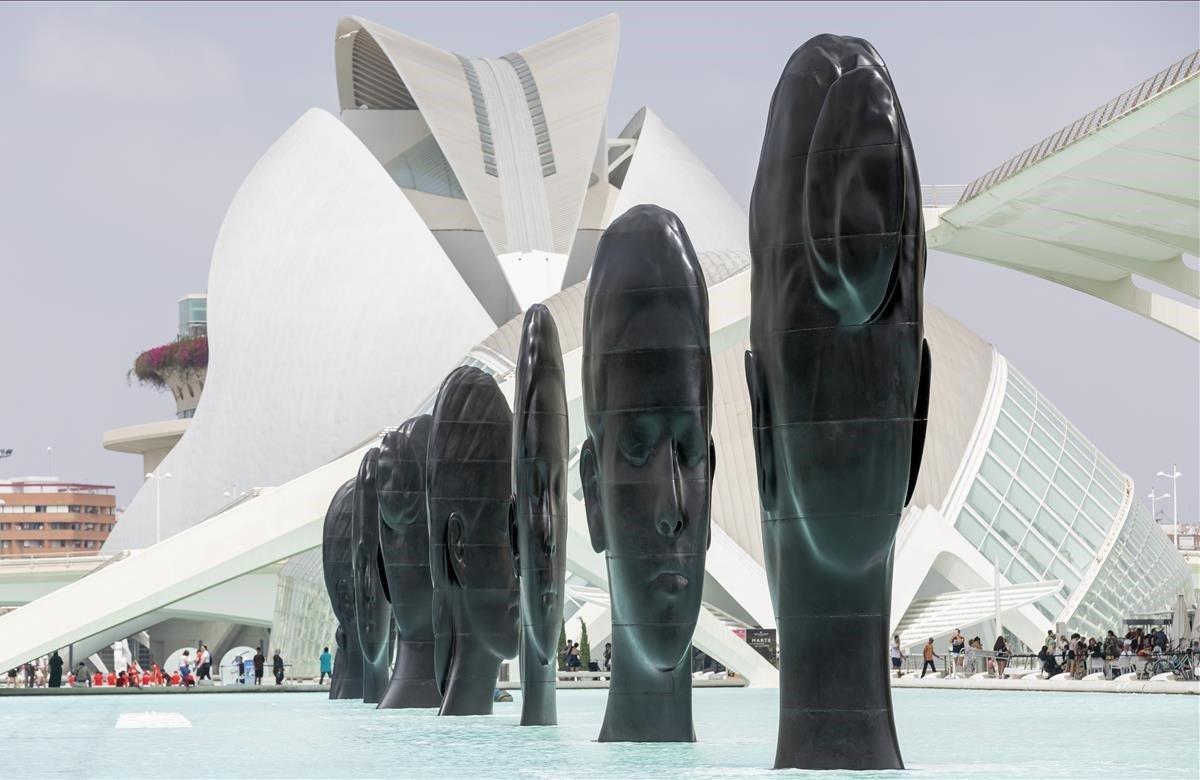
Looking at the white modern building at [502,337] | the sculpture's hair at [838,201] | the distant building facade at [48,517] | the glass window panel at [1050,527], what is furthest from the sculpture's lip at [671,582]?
the distant building facade at [48,517]

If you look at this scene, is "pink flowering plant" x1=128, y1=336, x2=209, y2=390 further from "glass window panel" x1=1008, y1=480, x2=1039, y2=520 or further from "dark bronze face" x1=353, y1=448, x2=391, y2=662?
"dark bronze face" x1=353, y1=448, x2=391, y2=662

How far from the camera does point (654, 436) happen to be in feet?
42.2

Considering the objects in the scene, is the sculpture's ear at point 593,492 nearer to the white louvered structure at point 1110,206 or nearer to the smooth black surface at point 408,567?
the smooth black surface at point 408,567

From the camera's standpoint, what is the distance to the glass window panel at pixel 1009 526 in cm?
4188

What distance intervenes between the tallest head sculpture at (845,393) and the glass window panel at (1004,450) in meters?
34.1

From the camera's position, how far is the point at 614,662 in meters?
13.0

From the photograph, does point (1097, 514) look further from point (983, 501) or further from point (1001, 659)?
point (1001, 659)

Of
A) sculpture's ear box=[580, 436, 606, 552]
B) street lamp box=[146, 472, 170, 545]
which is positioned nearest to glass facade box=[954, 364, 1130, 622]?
sculpture's ear box=[580, 436, 606, 552]

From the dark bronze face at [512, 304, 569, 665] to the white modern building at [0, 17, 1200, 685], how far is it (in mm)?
19583

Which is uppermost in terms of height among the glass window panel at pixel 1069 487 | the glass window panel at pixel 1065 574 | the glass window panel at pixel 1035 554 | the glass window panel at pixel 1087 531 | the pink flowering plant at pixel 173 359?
the pink flowering plant at pixel 173 359

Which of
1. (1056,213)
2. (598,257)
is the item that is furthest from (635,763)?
(1056,213)

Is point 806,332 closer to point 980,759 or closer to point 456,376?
point 980,759

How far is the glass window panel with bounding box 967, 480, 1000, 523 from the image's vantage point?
42.1 m

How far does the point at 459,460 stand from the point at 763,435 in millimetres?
8074
